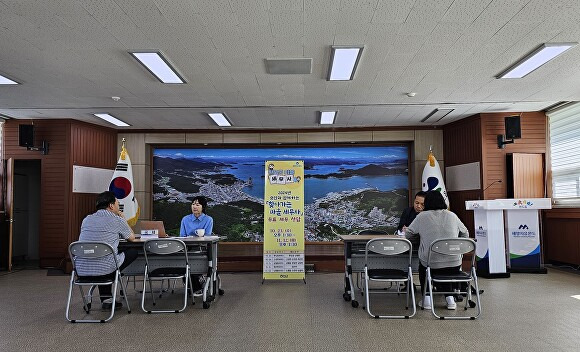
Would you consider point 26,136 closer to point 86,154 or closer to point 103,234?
point 86,154

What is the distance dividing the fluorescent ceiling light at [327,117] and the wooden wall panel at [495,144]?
296 cm

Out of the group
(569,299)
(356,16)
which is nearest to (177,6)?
(356,16)

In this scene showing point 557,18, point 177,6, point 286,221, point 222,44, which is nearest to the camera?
point 177,6

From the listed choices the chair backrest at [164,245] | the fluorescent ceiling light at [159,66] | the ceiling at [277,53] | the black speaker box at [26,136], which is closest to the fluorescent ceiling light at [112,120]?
the ceiling at [277,53]

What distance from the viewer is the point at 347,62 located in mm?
5543

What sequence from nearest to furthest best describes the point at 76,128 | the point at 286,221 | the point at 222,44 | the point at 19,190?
the point at 222,44 → the point at 286,221 → the point at 76,128 → the point at 19,190

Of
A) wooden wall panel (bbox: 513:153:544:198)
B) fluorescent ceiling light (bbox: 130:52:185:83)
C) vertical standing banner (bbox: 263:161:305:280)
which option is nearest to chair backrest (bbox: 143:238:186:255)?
fluorescent ceiling light (bbox: 130:52:185:83)

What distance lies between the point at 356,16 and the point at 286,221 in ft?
13.9

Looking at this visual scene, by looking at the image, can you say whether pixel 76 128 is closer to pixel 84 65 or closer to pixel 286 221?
pixel 84 65

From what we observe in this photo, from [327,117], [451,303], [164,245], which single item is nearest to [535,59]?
[451,303]

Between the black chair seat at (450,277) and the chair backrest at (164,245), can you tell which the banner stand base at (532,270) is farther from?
the chair backrest at (164,245)

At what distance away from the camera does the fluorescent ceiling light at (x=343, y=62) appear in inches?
202

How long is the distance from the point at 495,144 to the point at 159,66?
658 centimetres

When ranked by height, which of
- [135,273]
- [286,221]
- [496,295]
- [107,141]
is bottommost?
[496,295]
